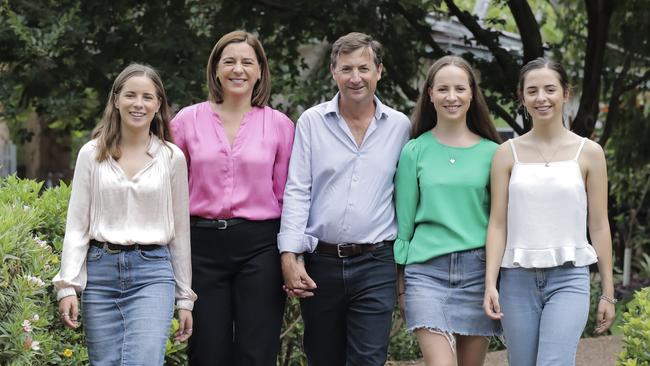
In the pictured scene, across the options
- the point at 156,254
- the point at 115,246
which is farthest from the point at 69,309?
the point at 156,254

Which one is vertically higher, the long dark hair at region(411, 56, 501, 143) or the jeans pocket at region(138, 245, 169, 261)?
the long dark hair at region(411, 56, 501, 143)

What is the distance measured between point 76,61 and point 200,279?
4870 mm

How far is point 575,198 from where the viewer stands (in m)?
4.38

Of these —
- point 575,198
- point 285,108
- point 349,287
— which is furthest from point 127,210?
point 285,108

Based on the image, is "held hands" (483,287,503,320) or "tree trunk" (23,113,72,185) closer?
"held hands" (483,287,503,320)

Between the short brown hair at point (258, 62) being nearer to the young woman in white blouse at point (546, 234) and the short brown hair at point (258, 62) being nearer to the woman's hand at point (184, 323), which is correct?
the woman's hand at point (184, 323)

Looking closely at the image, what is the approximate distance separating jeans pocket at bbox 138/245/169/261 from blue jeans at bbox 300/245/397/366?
78cm

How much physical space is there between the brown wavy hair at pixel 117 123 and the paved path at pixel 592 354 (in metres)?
4.29

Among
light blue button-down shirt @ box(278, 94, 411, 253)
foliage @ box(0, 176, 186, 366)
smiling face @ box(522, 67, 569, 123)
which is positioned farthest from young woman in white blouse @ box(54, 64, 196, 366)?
smiling face @ box(522, 67, 569, 123)

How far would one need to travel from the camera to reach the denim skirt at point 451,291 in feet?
15.0

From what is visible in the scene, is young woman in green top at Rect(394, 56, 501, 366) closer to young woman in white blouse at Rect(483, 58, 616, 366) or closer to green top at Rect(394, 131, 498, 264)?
green top at Rect(394, 131, 498, 264)

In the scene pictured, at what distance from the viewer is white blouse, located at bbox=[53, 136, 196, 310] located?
166 inches

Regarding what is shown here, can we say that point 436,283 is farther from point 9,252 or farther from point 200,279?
point 9,252

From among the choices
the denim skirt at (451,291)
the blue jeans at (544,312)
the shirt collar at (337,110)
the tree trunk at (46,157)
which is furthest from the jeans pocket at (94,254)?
the tree trunk at (46,157)
